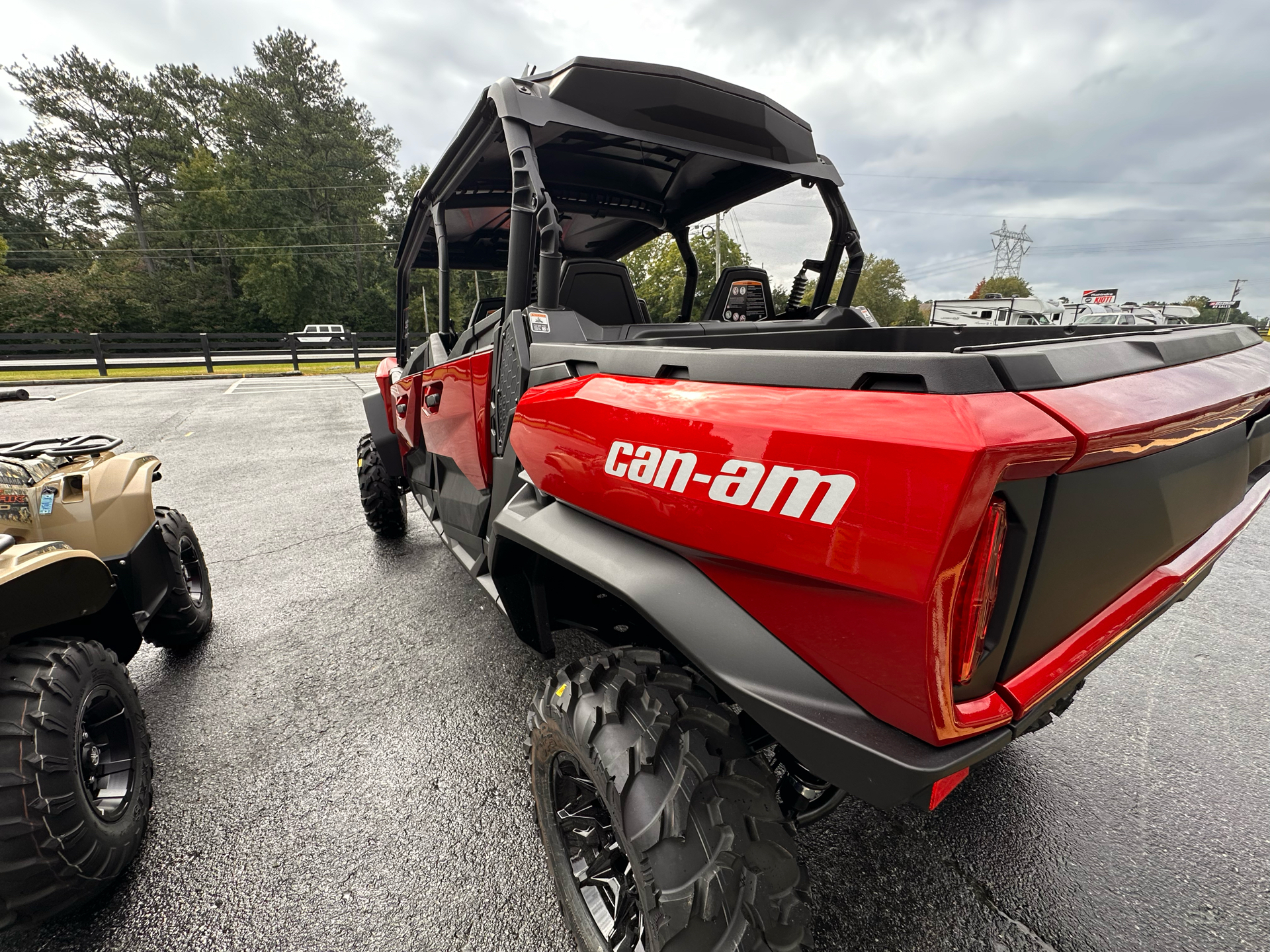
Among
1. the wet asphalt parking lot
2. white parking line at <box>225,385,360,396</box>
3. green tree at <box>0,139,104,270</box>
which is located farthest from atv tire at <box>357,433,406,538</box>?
green tree at <box>0,139,104,270</box>

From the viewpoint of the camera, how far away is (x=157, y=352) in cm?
1917

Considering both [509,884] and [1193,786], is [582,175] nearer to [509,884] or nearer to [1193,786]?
[509,884]

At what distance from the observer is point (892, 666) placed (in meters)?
0.86

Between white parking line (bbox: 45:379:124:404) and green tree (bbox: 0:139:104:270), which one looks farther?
green tree (bbox: 0:139:104:270)

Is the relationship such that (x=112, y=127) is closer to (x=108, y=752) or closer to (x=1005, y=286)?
(x=108, y=752)

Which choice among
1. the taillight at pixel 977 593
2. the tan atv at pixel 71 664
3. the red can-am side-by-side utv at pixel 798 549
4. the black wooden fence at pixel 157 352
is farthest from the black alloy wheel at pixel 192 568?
the black wooden fence at pixel 157 352

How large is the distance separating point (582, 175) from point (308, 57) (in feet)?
170

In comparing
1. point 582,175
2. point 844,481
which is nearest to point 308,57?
point 582,175

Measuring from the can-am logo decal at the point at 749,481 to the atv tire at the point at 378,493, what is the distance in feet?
10.5

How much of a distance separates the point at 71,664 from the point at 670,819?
5.23 ft

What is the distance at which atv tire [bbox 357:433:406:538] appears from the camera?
3.93 m

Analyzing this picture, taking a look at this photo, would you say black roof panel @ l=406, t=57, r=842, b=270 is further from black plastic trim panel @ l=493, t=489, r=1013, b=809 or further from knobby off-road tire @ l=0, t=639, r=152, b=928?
knobby off-road tire @ l=0, t=639, r=152, b=928

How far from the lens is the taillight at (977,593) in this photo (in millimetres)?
823

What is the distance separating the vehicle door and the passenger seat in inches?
18.8
